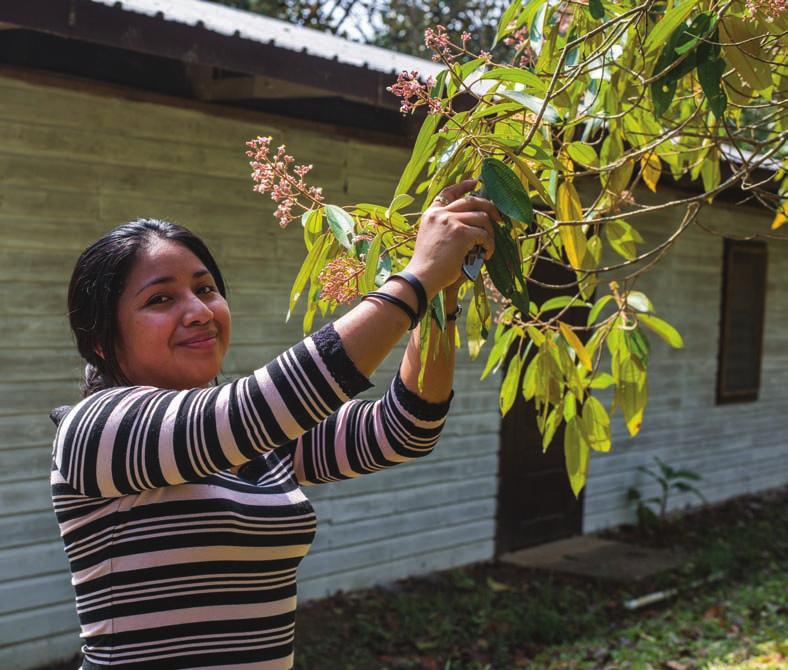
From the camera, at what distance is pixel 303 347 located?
1512 mm

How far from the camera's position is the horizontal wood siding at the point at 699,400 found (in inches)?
327

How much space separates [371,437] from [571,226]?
1.96ft

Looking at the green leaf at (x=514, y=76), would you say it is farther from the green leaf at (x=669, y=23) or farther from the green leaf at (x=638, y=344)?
the green leaf at (x=638, y=344)

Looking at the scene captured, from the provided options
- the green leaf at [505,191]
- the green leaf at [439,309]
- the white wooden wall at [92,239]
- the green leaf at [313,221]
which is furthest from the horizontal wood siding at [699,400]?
the green leaf at [505,191]

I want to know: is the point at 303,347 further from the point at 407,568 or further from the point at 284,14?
the point at 284,14

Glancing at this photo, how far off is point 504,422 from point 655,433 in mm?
2057

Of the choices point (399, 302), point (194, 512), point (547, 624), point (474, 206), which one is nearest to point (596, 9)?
point (474, 206)

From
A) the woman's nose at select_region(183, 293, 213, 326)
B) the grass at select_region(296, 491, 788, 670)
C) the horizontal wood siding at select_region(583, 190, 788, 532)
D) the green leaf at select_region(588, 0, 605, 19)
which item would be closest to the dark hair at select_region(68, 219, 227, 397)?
the woman's nose at select_region(183, 293, 213, 326)

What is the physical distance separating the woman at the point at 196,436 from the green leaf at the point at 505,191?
1.4 inches

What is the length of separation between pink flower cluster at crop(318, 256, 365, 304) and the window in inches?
318

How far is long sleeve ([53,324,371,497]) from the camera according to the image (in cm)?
150

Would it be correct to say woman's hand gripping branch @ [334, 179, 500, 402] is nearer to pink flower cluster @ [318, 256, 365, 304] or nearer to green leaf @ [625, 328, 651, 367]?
pink flower cluster @ [318, 256, 365, 304]

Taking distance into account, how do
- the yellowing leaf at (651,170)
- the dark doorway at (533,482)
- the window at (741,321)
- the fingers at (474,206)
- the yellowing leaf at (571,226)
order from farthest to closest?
the window at (741,321) < the dark doorway at (533,482) < the yellowing leaf at (651,170) < the yellowing leaf at (571,226) < the fingers at (474,206)

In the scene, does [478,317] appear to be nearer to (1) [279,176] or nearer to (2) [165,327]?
(1) [279,176]
